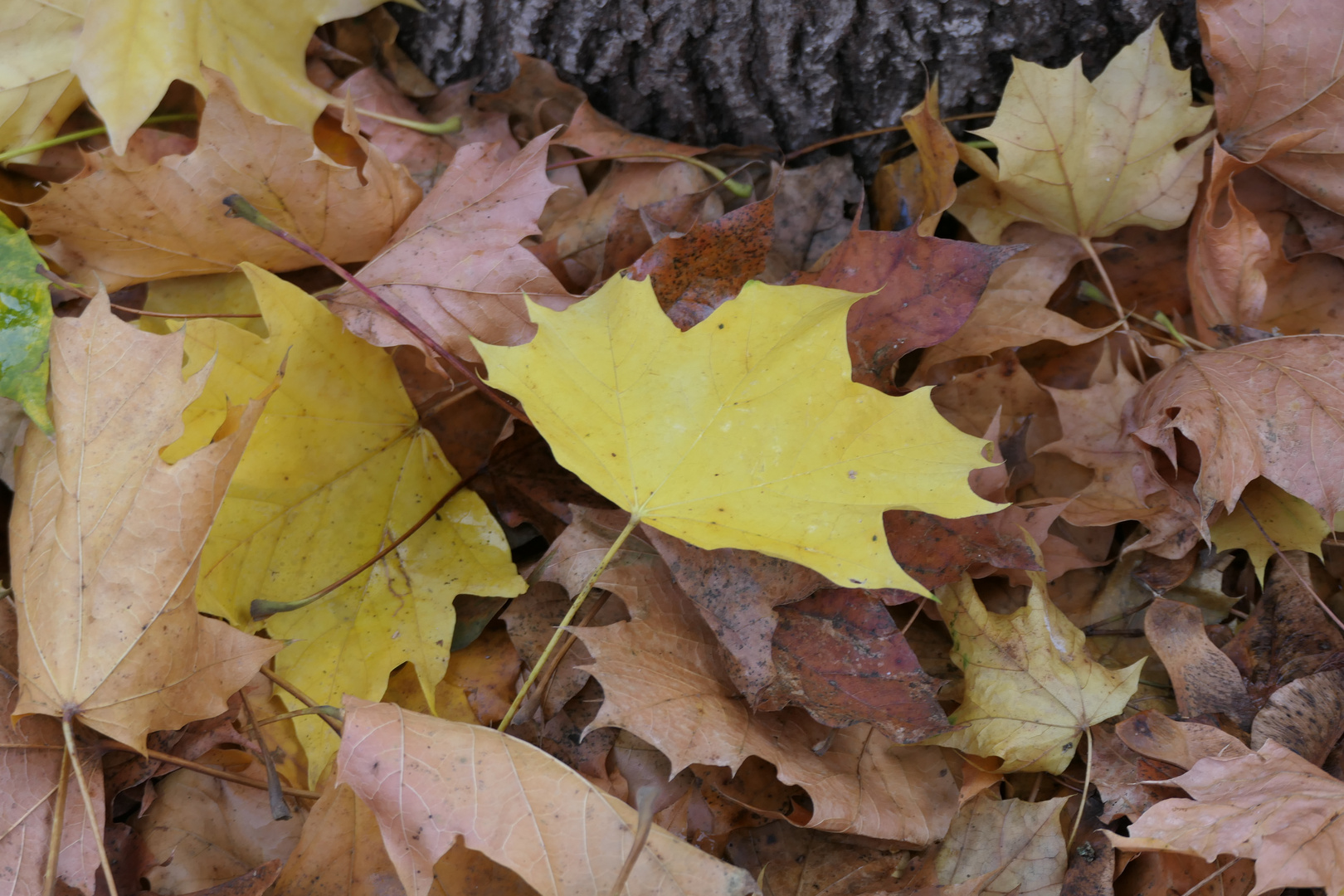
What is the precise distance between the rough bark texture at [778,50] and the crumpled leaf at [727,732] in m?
0.76

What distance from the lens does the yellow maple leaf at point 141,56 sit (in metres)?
1.11

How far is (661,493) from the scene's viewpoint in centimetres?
97

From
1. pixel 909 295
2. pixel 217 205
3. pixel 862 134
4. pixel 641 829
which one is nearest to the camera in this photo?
pixel 641 829

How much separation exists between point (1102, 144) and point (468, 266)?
2.97 ft

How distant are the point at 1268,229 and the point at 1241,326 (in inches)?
8.8

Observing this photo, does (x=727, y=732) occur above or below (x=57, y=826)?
above

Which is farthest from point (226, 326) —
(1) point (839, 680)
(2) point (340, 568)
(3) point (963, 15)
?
(3) point (963, 15)

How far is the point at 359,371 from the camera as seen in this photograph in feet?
3.80

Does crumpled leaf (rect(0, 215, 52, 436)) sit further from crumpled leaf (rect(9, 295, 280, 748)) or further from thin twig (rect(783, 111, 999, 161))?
thin twig (rect(783, 111, 999, 161))

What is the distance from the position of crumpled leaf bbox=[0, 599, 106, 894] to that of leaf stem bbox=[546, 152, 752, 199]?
96cm

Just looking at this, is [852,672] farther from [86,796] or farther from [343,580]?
[86,796]

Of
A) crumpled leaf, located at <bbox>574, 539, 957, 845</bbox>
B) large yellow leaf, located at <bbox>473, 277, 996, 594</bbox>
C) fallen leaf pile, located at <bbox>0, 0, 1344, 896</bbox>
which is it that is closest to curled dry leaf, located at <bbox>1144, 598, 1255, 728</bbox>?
fallen leaf pile, located at <bbox>0, 0, 1344, 896</bbox>

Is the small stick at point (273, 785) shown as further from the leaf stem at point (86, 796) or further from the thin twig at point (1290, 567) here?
the thin twig at point (1290, 567)

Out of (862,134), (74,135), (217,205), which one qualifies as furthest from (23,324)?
(862,134)
